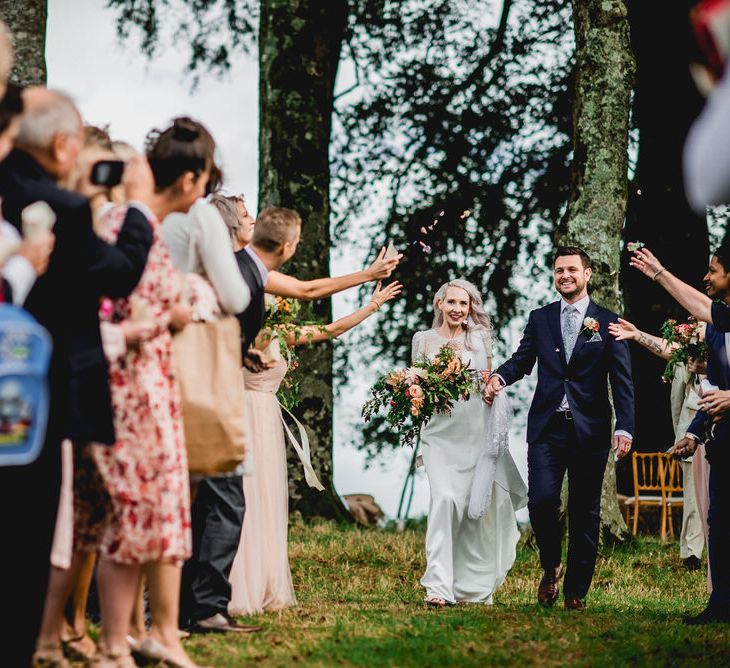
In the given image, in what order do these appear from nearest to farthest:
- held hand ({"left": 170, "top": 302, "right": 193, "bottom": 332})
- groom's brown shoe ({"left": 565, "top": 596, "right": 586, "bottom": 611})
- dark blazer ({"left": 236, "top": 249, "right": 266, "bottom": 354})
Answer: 1. held hand ({"left": 170, "top": 302, "right": 193, "bottom": 332})
2. dark blazer ({"left": 236, "top": 249, "right": 266, "bottom": 354})
3. groom's brown shoe ({"left": 565, "top": 596, "right": 586, "bottom": 611})

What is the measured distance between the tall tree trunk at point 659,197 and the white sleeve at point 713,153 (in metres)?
15.9

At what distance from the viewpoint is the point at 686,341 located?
9.88m

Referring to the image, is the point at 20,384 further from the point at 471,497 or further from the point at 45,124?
the point at 471,497

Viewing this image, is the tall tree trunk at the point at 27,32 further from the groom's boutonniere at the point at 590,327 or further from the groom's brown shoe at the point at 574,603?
the groom's brown shoe at the point at 574,603

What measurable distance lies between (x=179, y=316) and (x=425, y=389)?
15.1ft

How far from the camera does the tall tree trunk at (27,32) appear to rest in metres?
10.8

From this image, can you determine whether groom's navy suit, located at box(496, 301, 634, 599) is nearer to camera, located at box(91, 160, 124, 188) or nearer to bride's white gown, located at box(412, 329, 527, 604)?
bride's white gown, located at box(412, 329, 527, 604)

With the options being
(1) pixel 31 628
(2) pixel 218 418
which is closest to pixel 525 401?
(2) pixel 218 418

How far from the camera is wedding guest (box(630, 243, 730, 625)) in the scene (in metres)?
7.73

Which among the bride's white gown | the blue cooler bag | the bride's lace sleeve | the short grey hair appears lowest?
the bride's white gown

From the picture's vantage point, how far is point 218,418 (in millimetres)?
5598

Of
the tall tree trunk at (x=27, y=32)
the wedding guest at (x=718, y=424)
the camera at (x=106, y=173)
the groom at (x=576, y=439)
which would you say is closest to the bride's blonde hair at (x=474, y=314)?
the groom at (x=576, y=439)

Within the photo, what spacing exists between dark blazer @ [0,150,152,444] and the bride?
200 inches

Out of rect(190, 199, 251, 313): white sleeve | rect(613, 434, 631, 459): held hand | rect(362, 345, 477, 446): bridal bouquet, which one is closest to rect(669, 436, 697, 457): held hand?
rect(613, 434, 631, 459): held hand
